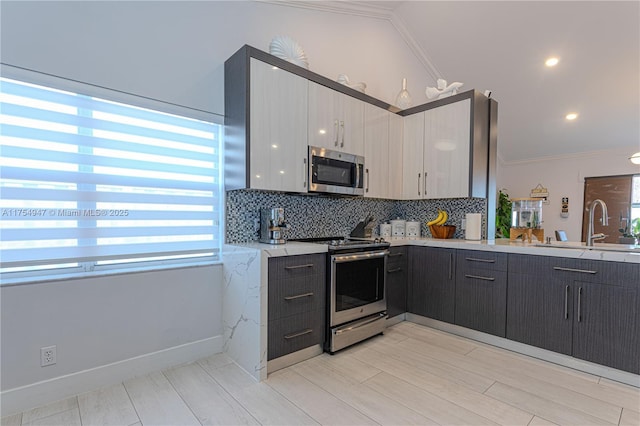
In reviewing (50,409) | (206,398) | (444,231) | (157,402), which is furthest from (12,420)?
(444,231)

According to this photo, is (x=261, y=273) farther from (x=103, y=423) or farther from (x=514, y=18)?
(x=514, y=18)

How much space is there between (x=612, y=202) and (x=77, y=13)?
8339mm

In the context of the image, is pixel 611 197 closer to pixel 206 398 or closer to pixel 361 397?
pixel 361 397

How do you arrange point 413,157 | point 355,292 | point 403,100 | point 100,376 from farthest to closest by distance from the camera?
point 403,100, point 413,157, point 355,292, point 100,376

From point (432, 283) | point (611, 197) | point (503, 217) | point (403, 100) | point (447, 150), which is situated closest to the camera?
point (432, 283)

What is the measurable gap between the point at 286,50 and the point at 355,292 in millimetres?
2171

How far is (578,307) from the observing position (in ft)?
7.29

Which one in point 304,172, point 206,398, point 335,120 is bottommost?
point 206,398

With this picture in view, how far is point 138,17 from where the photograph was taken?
7.04 ft

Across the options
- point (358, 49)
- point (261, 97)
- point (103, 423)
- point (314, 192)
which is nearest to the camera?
point (103, 423)

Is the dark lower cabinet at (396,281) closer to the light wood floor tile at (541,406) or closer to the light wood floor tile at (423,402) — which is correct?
the light wood floor tile at (423,402)

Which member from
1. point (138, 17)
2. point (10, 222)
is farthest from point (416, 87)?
point (10, 222)

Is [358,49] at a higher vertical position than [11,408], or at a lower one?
higher

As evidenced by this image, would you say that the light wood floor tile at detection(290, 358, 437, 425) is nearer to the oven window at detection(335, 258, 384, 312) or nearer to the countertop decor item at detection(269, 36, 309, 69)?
the oven window at detection(335, 258, 384, 312)
